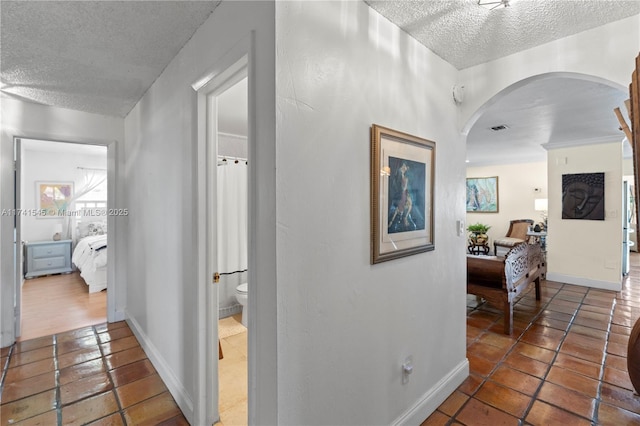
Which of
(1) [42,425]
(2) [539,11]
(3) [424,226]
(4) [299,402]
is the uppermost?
(2) [539,11]

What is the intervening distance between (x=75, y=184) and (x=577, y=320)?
27.3 feet

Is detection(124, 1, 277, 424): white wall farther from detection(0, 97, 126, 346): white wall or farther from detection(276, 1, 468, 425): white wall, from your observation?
detection(0, 97, 126, 346): white wall

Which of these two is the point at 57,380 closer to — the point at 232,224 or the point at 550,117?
the point at 232,224

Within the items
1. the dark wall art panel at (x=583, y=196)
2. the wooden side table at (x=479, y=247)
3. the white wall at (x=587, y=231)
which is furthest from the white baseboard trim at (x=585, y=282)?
the wooden side table at (x=479, y=247)

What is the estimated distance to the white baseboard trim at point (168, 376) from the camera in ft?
6.09

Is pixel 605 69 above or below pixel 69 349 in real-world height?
above

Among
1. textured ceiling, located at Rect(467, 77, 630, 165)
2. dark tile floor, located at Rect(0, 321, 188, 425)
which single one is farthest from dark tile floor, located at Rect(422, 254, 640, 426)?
textured ceiling, located at Rect(467, 77, 630, 165)

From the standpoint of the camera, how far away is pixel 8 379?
7.45 ft

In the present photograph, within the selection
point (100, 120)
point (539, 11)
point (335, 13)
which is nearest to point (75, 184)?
point (100, 120)

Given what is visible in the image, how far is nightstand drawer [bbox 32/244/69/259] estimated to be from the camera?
5121 millimetres

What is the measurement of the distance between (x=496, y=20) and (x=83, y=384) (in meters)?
3.66

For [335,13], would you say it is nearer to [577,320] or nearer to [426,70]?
[426,70]

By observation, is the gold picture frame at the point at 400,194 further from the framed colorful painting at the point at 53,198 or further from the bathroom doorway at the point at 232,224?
the framed colorful painting at the point at 53,198

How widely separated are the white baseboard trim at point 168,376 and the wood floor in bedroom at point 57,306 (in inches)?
42.9
